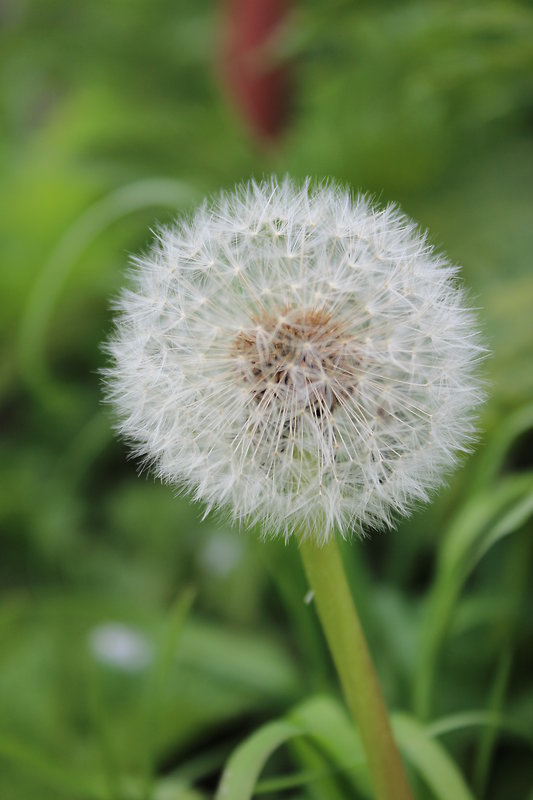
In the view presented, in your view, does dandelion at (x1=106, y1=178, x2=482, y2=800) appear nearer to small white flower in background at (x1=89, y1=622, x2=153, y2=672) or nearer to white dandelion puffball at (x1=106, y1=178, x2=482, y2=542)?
white dandelion puffball at (x1=106, y1=178, x2=482, y2=542)

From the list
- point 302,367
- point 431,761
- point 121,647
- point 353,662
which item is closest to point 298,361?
point 302,367

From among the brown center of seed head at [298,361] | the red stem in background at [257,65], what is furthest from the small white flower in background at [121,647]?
the red stem in background at [257,65]

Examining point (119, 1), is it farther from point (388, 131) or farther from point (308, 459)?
point (308, 459)

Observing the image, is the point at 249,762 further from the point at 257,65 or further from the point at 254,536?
the point at 257,65

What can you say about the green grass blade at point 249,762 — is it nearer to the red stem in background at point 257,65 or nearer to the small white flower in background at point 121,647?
the small white flower in background at point 121,647

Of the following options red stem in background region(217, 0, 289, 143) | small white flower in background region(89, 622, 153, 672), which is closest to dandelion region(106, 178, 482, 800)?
small white flower in background region(89, 622, 153, 672)

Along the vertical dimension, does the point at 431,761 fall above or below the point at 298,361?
→ below

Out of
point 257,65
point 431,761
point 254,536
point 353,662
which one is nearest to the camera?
point 353,662
